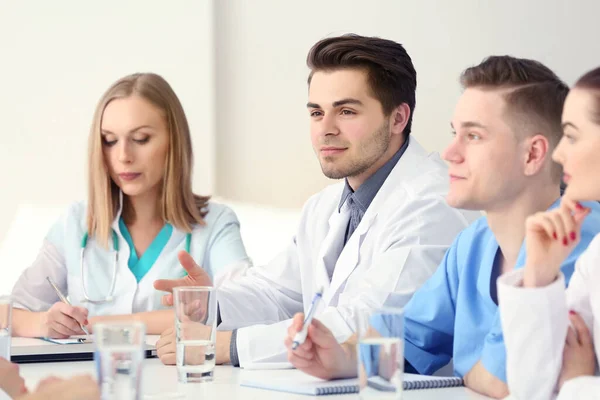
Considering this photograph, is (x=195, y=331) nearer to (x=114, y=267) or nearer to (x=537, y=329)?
(x=537, y=329)

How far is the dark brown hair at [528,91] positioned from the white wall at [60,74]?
2.42m

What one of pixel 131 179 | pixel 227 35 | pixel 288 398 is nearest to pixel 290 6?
pixel 227 35

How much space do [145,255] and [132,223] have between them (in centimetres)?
15

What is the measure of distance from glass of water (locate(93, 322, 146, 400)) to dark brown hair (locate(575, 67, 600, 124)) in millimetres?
715

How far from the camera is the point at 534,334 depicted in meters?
1.36

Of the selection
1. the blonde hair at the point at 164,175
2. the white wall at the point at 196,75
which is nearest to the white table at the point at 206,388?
the blonde hair at the point at 164,175

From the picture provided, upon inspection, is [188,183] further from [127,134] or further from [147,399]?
[147,399]

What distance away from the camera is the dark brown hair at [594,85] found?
53.2 inches

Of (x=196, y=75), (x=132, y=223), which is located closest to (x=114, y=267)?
(x=132, y=223)

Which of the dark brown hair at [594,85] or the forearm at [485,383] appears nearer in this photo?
the dark brown hair at [594,85]

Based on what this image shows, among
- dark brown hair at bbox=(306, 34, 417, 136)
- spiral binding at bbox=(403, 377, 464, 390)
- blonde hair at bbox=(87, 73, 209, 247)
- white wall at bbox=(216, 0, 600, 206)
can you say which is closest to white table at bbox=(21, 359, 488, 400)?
spiral binding at bbox=(403, 377, 464, 390)

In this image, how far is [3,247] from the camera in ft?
13.0

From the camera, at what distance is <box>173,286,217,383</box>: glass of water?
5.33 feet

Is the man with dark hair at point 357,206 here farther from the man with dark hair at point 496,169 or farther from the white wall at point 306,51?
the white wall at point 306,51
